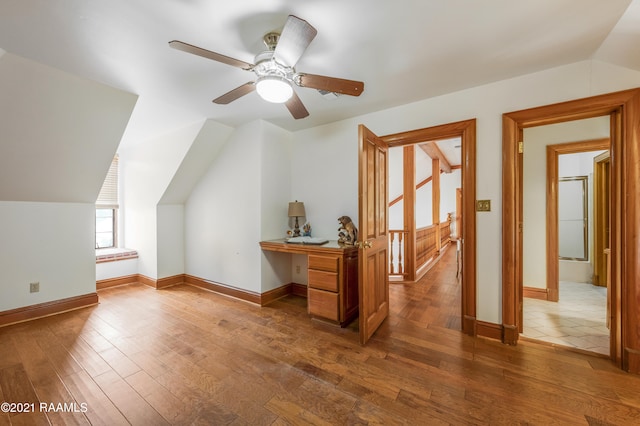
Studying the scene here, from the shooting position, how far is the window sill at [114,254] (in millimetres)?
3738

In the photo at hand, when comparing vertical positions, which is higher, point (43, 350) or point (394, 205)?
point (394, 205)

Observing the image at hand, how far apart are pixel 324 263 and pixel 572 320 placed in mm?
2673

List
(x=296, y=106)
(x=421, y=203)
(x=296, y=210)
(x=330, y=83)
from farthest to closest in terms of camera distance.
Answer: (x=421, y=203) < (x=296, y=210) < (x=296, y=106) < (x=330, y=83)

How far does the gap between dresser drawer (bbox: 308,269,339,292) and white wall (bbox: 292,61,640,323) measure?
0.90 metres

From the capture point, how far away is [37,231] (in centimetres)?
281

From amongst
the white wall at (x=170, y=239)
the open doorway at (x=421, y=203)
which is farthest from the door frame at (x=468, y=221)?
the white wall at (x=170, y=239)

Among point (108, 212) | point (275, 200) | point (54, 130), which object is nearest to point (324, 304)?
point (275, 200)

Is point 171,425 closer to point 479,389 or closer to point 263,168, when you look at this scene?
point 479,389

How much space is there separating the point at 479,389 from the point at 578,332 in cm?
157

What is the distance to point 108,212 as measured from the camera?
14.3 feet

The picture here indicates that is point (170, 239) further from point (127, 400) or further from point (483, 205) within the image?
point (483, 205)

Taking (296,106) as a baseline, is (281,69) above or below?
above

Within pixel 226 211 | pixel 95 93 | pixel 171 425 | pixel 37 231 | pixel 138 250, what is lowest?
pixel 171 425

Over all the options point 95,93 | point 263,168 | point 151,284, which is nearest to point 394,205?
point 263,168
